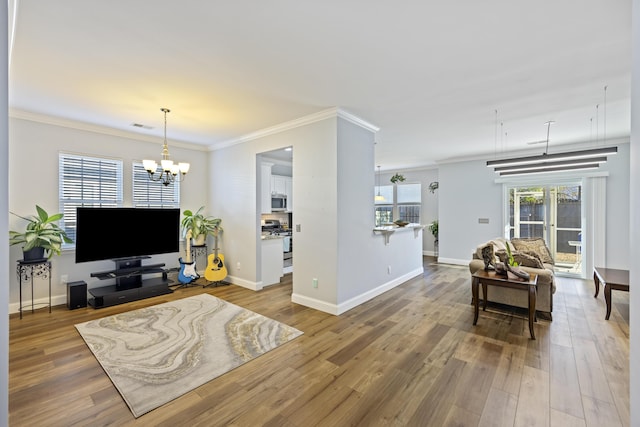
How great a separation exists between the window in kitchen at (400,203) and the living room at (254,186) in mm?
2020

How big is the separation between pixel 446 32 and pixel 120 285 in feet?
17.8

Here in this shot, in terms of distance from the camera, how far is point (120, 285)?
4.57 m

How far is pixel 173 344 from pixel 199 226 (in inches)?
112

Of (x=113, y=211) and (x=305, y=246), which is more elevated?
(x=113, y=211)

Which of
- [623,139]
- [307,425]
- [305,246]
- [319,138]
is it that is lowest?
[307,425]

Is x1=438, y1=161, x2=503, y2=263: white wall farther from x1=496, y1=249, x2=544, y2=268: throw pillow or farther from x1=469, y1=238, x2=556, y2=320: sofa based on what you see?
x1=496, y1=249, x2=544, y2=268: throw pillow

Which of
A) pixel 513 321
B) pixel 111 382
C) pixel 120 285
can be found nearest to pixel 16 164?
pixel 120 285

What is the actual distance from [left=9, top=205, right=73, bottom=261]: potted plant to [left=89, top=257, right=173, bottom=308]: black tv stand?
2.38ft

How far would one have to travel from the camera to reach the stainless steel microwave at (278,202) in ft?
24.4

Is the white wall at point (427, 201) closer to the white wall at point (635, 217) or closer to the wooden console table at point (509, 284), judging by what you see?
the wooden console table at point (509, 284)

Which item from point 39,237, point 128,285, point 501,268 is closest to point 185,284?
point 128,285

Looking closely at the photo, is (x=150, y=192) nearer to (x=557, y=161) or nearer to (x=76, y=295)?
(x=76, y=295)

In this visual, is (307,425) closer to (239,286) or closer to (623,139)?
(239,286)

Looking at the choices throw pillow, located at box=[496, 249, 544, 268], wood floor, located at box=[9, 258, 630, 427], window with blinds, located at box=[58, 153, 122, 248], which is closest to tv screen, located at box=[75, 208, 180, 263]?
window with blinds, located at box=[58, 153, 122, 248]
